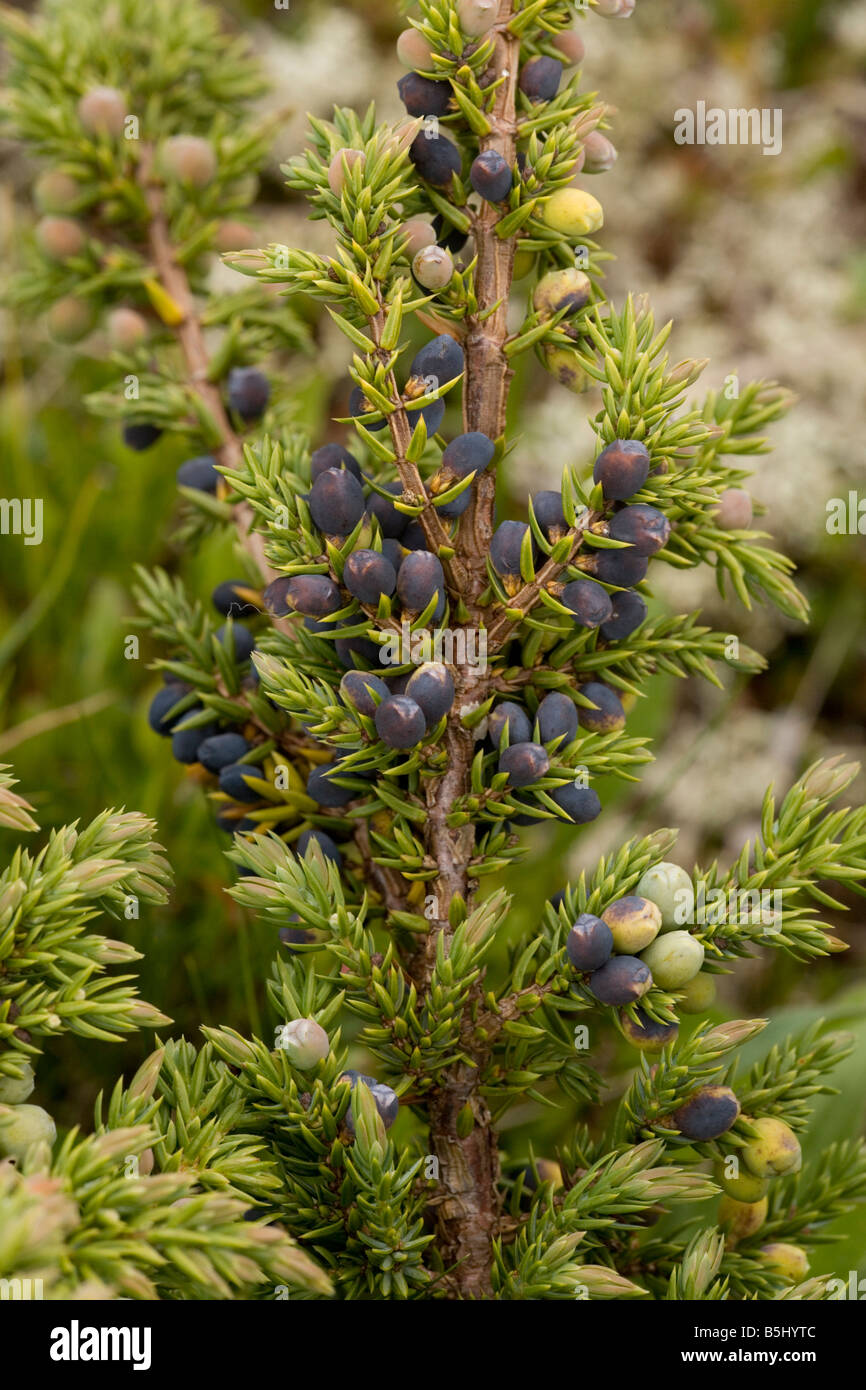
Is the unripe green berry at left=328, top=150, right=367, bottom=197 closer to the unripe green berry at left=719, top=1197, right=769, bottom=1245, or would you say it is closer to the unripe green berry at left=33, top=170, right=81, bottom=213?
the unripe green berry at left=33, top=170, right=81, bottom=213

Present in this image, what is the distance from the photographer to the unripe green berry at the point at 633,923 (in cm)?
44

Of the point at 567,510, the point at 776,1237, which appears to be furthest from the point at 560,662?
the point at 776,1237

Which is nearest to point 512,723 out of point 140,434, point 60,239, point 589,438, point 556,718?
point 556,718

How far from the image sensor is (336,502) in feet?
1.45

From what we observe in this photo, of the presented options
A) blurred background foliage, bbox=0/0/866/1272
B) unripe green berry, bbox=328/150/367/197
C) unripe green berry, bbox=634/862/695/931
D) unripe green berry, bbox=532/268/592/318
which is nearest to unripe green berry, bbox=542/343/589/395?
unripe green berry, bbox=532/268/592/318

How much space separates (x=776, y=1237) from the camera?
0.55m

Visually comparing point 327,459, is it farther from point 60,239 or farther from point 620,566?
point 60,239

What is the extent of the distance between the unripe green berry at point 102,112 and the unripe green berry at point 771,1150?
0.67m

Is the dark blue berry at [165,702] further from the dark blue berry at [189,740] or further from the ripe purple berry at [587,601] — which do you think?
the ripe purple berry at [587,601]

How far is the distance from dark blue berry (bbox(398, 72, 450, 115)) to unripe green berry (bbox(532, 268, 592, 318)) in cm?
9

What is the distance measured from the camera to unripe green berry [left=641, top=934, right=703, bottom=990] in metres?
0.45

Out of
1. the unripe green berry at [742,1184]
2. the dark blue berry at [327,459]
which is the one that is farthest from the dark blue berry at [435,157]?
the unripe green berry at [742,1184]

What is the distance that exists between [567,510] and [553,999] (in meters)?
0.20
